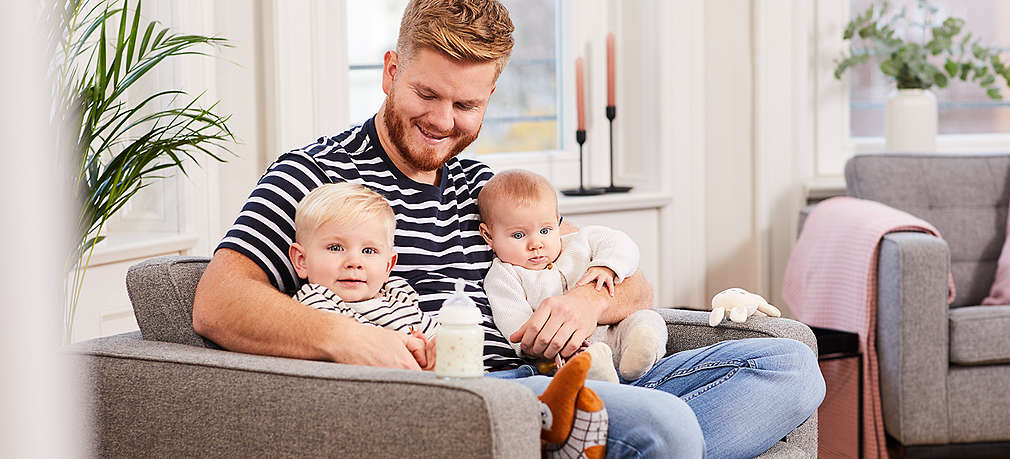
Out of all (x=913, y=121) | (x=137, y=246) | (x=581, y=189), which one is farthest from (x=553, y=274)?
(x=913, y=121)

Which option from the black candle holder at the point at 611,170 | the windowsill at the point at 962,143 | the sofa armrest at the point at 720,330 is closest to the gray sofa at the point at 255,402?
the sofa armrest at the point at 720,330

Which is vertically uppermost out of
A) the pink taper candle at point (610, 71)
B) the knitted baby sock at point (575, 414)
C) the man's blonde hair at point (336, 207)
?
the pink taper candle at point (610, 71)

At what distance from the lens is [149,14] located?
8.03 ft

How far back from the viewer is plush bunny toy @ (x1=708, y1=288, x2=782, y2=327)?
180cm

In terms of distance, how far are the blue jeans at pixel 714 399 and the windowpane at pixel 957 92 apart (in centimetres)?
223

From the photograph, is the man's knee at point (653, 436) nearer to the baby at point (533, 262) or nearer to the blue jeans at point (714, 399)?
the blue jeans at point (714, 399)

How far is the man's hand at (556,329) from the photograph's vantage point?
1.63 metres

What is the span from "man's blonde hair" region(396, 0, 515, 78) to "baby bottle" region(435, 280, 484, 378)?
0.61 metres

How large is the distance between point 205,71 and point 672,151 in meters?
1.50

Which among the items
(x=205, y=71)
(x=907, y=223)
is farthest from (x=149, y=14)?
(x=907, y=223)

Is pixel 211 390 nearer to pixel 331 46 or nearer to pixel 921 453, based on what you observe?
pixel 331 46

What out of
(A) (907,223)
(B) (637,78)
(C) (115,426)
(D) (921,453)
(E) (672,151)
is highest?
(B) (637,78)

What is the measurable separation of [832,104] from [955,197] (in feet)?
1.88

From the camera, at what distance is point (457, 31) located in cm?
170
